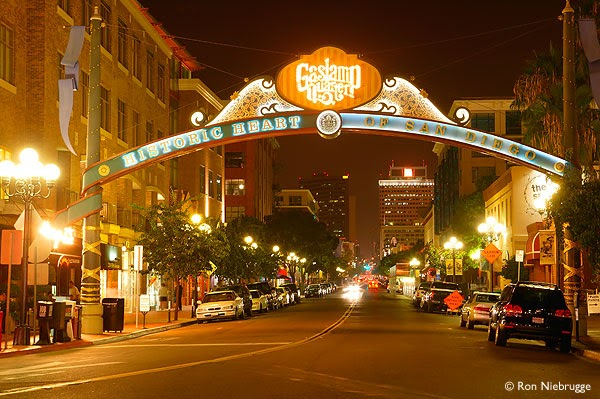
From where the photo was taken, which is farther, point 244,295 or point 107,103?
point 244,295

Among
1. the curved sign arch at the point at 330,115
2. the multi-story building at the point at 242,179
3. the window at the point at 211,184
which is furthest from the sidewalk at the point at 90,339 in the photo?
the multi-story building at the point at 242,179

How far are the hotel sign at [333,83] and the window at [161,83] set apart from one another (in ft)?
94.4

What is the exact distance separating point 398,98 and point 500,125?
72.7m

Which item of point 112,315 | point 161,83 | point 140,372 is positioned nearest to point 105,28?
point 161,83

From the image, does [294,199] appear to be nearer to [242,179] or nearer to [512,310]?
[242,179]

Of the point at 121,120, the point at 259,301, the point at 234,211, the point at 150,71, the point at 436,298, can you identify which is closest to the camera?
the point at 121,120

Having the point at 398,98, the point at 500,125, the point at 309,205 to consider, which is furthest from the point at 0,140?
the point at 309,205

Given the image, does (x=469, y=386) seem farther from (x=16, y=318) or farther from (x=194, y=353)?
(x=16, y=318)

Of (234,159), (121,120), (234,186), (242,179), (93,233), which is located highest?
(234,159)

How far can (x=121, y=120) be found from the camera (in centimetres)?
4928

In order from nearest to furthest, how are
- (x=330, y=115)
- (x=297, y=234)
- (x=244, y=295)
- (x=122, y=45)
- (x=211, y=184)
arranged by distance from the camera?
(x=330, y=115), (x=244, y=295), (x=122, y=45), (x=211, y=184), (x=297, y=234)

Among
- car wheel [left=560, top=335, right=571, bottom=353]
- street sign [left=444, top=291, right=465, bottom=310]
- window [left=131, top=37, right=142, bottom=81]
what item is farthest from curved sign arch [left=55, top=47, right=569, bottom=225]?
window [left=131, top=37, right=142, bottom=81]

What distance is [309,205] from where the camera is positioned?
640ft

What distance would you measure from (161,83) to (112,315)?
101 ft
